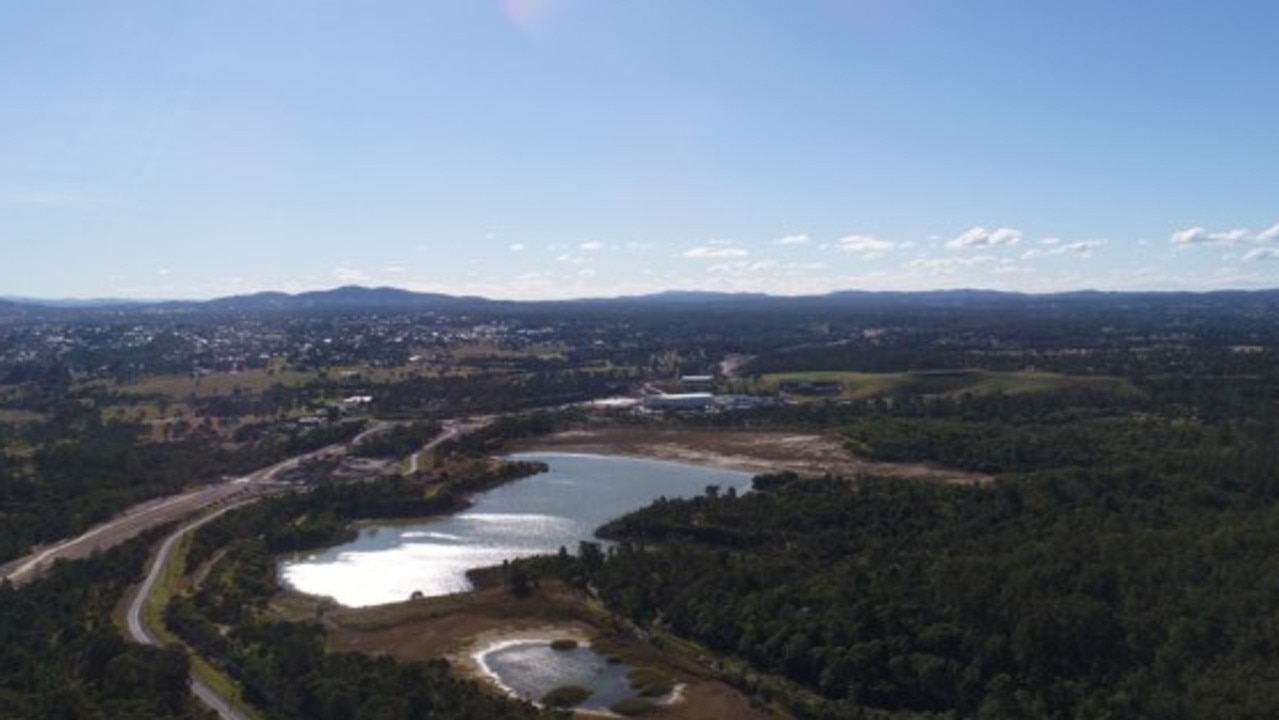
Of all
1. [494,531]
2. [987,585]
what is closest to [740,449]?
[494,531]

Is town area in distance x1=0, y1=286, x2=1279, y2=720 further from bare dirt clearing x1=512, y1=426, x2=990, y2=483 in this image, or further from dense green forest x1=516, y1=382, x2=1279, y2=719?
bare dirt clearing x1=512, y1=426, x2=990, y2=483

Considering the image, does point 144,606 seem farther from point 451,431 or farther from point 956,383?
point 956,383

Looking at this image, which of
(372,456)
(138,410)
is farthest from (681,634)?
(138,410)

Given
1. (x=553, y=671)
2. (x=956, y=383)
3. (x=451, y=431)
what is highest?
(x=956, y=383)

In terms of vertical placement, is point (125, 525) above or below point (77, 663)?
below

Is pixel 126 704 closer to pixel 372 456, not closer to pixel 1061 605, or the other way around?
pixel 1061 605

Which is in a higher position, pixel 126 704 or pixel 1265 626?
pixel 1265 626

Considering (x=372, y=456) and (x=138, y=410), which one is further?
(x=138, y=410)
